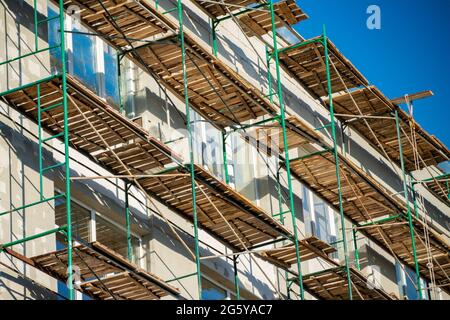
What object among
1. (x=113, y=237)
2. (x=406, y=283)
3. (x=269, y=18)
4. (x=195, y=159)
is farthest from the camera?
(x=406, y=283)

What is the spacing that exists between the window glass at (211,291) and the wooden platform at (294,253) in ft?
4.65

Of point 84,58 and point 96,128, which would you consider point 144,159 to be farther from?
point 84,58

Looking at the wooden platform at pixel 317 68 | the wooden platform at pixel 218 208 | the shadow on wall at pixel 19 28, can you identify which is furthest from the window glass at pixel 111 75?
the wooden platform at pixel 317 68

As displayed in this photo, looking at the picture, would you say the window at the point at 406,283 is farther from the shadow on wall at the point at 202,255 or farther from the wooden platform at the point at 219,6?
the wooden platform at the point at 219,6

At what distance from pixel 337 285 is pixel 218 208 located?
5.24m

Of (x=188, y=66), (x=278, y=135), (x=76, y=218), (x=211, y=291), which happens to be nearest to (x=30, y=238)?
(x=76, y=218)

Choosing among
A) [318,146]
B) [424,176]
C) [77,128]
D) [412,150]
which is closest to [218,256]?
[77,128]

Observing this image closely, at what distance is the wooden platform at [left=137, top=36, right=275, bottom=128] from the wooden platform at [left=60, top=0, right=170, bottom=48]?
42 cm

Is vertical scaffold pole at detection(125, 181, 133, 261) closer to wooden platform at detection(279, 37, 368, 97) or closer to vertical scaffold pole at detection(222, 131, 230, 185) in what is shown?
vertical scaffold pole at detection(222, 131, 230, 185)

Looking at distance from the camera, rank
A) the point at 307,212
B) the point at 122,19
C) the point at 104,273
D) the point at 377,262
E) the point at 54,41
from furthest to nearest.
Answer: the point at 377,262, the point at 307,212, the point at 122,19, the point at 54,41, the point at 104,273

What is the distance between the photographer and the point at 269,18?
34000 millimetres

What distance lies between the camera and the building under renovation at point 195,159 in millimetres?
24734
